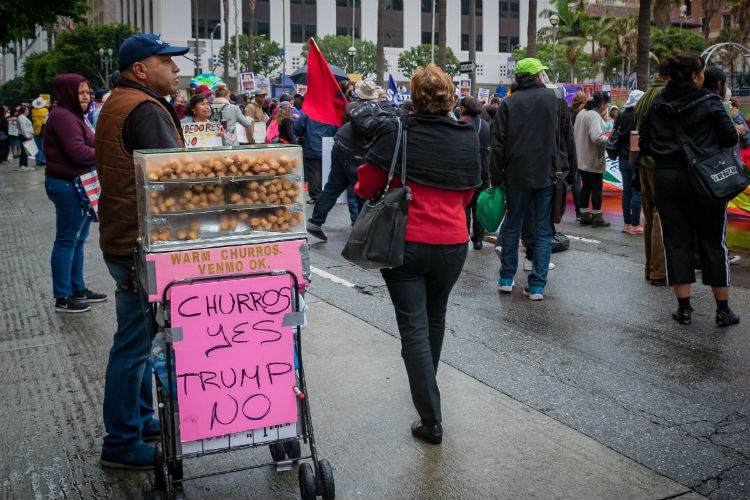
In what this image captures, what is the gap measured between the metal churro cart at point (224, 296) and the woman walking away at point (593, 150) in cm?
859

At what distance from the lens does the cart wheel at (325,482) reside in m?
3.40

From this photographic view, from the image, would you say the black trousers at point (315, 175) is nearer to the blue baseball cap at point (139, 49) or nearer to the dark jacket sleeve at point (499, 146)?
the dark jacket sleeve at point (499, 146)

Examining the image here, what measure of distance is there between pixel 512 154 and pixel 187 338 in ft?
14.6

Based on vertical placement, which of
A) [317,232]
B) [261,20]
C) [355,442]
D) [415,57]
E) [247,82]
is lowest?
[355,442]

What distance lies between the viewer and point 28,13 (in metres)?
23.0

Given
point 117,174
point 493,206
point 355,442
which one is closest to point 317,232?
point 493,206

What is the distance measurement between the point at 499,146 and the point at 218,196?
13.7ft

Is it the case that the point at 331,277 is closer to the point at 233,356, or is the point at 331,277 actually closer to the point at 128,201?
the point at 128,201

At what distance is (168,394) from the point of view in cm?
341

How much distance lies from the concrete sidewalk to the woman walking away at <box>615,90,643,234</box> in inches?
217

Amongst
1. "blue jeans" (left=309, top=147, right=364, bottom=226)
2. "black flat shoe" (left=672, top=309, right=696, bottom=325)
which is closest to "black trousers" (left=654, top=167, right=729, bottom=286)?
"black flat shoe" (left=672, top=309, right=696, bottom=325)

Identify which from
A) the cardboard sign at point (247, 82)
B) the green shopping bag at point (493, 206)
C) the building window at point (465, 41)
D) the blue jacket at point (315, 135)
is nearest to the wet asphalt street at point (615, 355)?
the green shopping bag at point (493, 206)

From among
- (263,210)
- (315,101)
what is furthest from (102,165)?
(315,101)

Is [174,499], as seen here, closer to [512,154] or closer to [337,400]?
[337,400]
